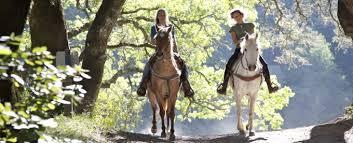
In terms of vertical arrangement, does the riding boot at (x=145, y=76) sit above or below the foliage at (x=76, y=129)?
above

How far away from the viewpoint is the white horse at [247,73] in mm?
11405

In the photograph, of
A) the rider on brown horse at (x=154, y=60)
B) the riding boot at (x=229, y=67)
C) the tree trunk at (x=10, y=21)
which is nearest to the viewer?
the tree trunk at (x=10, y=21)

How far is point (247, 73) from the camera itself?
12039 mm

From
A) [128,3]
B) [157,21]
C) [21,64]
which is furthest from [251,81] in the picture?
[128,3]

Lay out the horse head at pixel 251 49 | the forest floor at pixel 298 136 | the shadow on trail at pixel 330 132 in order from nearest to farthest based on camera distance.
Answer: the shadow on trail at pixel 330 132
the forest floor at pixel 298 136
the horse head at pixel 251 49

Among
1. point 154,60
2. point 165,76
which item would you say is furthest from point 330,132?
point 154,60

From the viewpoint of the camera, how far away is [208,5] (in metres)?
24.9

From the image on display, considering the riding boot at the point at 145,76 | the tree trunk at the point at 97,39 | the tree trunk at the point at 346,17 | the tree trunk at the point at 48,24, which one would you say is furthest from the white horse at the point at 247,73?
the tree trunk at the point at 48,24

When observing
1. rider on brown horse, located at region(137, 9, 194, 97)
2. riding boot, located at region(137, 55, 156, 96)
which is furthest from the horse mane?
riding boot, located at region(137, 55, 156, 96)

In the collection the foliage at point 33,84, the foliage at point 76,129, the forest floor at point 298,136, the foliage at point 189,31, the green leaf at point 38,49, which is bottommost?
the forest floor at point 298,136

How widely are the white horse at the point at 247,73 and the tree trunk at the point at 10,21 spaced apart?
6.29 meters

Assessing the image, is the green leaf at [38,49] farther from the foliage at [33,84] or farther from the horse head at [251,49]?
the horse head at [251,49]

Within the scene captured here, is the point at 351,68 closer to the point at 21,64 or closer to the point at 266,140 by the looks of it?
the point at 266,140

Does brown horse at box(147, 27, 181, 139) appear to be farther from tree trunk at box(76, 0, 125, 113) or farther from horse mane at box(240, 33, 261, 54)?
tree trunk at box(76, 0, 125, 113)
